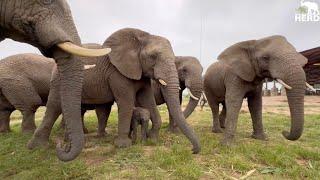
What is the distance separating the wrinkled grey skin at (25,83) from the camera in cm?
909

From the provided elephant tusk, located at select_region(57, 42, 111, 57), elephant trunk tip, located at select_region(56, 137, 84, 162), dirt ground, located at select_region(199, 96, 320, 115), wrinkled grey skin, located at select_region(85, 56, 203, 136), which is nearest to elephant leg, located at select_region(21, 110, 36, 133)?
wrinkled grey skin, located at select_region(85, 56, 203, 136)

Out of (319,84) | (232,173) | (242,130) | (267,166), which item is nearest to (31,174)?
(232,173)

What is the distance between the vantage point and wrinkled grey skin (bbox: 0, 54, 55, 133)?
9086 millimetres

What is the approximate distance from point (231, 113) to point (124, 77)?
2.15 meters

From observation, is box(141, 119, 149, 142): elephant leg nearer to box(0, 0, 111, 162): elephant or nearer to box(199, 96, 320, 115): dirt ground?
box(0, 0, 111, 162): elephant

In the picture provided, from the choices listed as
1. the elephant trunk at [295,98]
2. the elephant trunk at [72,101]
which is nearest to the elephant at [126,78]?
the elephant trunk at [295,98]

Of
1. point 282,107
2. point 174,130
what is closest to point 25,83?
point 174,130

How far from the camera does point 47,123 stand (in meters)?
7.57

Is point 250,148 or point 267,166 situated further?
point 250,148

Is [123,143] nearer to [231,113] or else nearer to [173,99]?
[173,99]

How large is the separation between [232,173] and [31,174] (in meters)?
2.81

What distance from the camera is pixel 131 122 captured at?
7.88m

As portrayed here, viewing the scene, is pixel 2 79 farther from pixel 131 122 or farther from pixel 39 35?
pixel 39 35

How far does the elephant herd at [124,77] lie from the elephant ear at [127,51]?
19 millimetres
